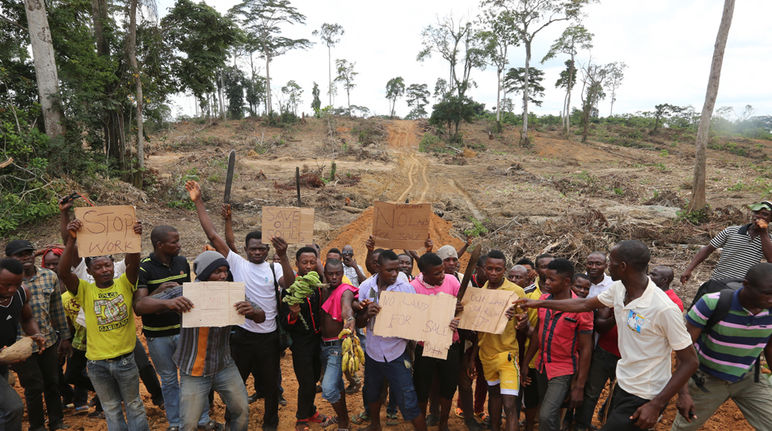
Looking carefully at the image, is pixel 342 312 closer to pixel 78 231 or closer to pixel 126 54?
pixel 78 231

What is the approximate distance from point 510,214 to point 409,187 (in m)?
7.05

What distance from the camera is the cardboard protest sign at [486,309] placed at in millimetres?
3318

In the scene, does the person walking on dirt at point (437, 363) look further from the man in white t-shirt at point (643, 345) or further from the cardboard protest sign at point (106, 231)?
the cardboard protest sign at point (106, 231)

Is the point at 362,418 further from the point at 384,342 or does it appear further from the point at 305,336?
the point at 384,342

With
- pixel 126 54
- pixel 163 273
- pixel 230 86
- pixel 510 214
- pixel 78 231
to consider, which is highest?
pixel 230 86

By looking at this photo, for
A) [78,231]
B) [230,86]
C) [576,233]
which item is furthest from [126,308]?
[230,86]

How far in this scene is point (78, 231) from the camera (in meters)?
3.27

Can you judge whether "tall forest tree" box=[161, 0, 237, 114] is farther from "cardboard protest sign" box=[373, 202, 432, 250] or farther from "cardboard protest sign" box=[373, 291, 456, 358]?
"cardboard protest sign" box=[373, 291, 456, 358]

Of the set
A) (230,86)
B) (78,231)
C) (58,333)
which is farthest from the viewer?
(230,86)

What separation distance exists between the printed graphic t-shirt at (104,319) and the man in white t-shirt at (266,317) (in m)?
0.91

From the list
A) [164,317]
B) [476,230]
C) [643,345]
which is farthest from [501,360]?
[476,230]

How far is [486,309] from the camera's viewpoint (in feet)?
11.0

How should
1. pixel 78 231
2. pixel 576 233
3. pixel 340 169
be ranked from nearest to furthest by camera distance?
1. pixel 78 231
2. pixel 576 233
3. pixel 340 169

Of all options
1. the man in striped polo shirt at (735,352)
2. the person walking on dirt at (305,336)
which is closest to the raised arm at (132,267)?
the person walking on dirt at (305,336)
